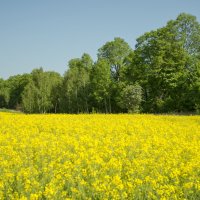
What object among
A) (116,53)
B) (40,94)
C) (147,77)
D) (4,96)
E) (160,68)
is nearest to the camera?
(160,68)

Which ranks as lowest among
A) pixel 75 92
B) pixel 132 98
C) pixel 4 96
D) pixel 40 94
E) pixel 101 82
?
pixel 132 98

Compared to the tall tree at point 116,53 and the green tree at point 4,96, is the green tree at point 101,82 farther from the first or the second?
the green tree at point 4,96

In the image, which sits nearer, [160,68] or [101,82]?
[160,68]

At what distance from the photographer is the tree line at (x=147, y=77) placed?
143 ft

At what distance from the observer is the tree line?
4353 cm

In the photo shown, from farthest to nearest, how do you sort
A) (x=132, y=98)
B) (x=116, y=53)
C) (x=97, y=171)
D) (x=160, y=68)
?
(x=116, y=53)
(x=160, y=68)
(x=132, y=98)
(x=97, y=171)

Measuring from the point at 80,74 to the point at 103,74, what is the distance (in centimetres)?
729

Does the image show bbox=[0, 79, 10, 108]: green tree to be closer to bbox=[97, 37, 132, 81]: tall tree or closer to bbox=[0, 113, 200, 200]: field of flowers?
bbox=[97, 37, 132, 81]: tall tree

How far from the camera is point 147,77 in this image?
47.9 meters

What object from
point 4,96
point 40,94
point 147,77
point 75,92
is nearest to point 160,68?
point 147,77

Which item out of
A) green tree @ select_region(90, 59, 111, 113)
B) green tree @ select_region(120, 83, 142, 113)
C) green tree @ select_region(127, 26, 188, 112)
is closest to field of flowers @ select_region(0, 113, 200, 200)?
green tree @ select_region(120, 83, 142, 113)

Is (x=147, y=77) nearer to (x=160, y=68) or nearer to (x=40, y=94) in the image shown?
(x=160, y=68)

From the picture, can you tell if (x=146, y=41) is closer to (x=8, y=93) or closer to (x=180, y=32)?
(x=180, y=32)

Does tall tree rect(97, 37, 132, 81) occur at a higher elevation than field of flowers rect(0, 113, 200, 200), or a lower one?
higher
